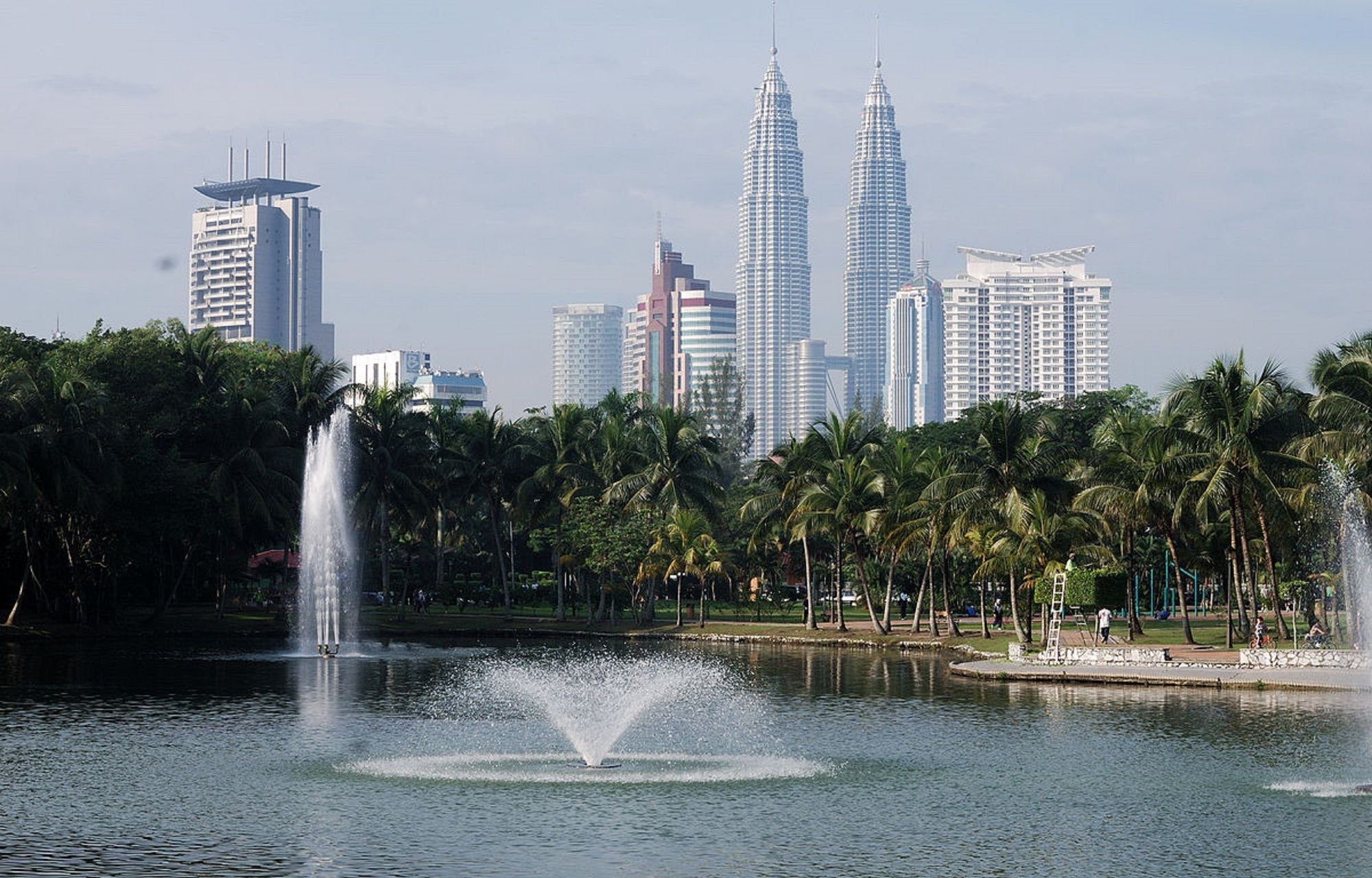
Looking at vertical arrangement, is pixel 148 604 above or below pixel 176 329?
below

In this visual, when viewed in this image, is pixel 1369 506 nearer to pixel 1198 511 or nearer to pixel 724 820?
pixel 1198 511

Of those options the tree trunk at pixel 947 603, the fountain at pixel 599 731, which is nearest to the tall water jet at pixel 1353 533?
the fountain at pixel 599 731

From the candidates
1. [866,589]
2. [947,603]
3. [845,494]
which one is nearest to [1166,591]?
[947,603]

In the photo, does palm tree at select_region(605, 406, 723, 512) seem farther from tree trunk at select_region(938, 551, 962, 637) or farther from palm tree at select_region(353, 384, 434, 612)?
tree trunk at select_region(938, 551, 962, 637)

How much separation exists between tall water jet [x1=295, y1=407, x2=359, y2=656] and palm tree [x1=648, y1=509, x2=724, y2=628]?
1594cm

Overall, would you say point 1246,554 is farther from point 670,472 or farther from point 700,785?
point 670,472

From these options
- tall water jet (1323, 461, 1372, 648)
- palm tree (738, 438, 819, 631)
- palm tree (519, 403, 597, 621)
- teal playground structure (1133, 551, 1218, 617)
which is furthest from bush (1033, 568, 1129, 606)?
palm tree (519, 403, 597, 621)

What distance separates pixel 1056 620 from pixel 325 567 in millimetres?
33843

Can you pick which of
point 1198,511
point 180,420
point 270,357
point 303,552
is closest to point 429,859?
point 1198,511

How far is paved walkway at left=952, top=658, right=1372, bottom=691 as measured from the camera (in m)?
53.0

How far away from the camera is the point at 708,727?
42.7 m

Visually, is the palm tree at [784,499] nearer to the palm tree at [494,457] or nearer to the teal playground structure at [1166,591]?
the palm tree at [494,457]

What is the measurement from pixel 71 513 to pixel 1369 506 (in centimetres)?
5849

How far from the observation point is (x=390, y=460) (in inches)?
3711
